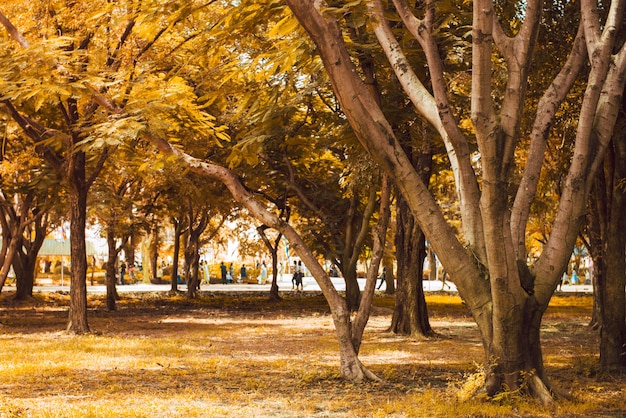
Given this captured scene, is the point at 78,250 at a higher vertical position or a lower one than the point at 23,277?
higher

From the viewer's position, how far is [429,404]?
950cm

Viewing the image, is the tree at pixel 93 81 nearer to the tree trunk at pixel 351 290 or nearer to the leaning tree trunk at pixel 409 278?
the leaning tree trunk at pixel 409 278

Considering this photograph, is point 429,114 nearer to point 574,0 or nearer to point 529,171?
point 529,171

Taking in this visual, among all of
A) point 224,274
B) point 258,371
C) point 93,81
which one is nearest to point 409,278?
point 258,371

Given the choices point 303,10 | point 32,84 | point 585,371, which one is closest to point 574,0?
point 585,371

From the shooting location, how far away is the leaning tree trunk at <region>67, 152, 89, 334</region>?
64.2 ft

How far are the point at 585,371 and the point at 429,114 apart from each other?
4877mm

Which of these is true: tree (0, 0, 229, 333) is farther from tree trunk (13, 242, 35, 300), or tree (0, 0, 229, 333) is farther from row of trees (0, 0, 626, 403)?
tree trunk (13, 242, 35, 300)

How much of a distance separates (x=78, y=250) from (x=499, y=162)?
497 inches

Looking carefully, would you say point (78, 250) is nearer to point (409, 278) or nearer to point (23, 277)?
point (409, 278)

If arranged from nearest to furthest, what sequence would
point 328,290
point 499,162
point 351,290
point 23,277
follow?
1. point 499,162
2. point 328,290
3. point 351,290
4. point 23,277

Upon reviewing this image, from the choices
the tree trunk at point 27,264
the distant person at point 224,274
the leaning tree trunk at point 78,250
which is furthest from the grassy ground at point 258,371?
the distant person at point 224,274

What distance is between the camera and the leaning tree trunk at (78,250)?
19.6m

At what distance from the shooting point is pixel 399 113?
15438 millimetres
